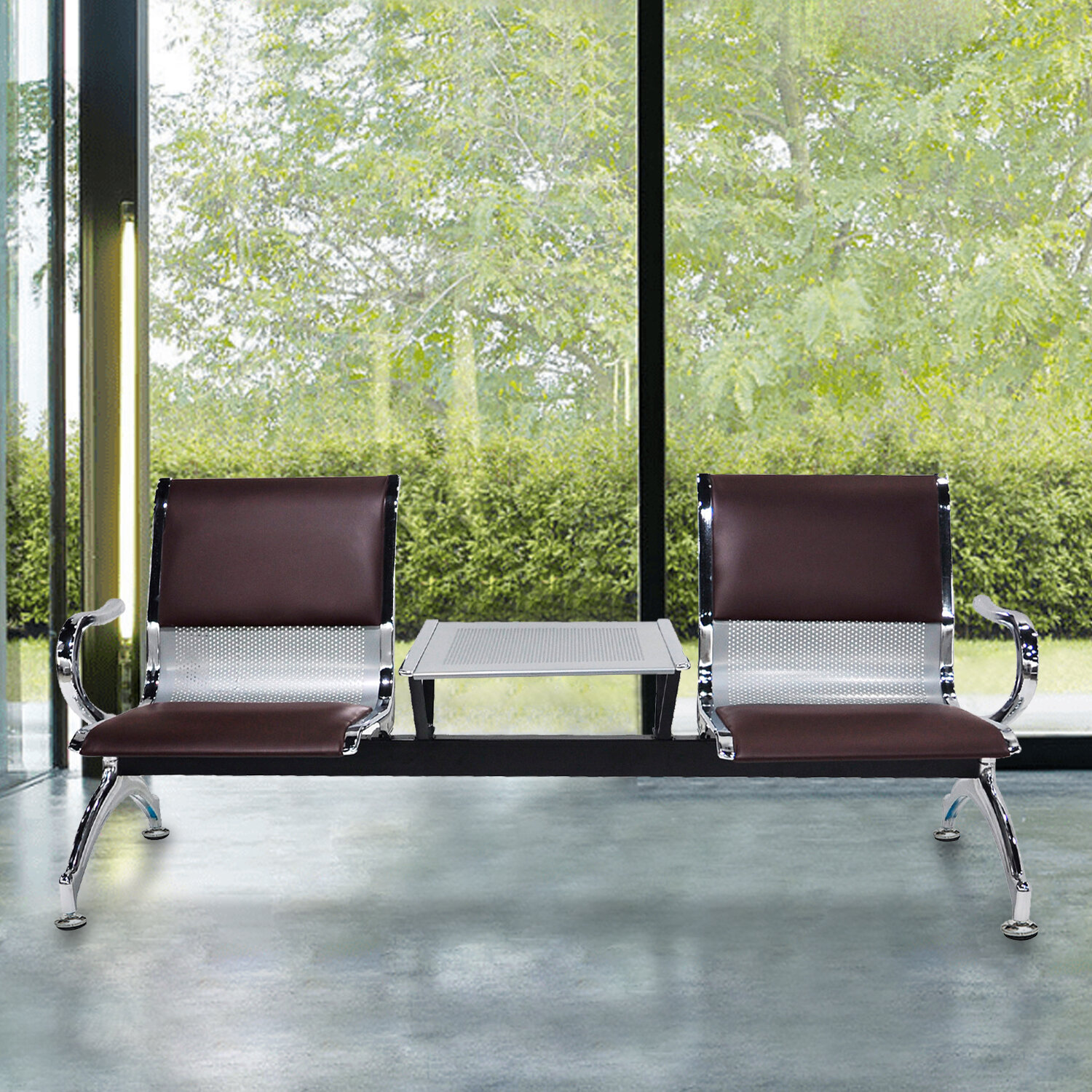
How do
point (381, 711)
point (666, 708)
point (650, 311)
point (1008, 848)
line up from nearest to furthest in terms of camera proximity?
point (1008, 848), point (666, 708), point (381, 711), point (650, 311)

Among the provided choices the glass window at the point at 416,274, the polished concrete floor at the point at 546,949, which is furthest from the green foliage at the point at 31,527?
the polished concrete floor at the point at 546,949

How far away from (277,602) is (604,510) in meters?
1.50

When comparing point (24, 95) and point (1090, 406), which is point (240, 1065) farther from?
point (1090, 406)

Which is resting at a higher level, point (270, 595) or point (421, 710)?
point (270, 595)

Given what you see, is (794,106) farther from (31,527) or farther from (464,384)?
(31,527)

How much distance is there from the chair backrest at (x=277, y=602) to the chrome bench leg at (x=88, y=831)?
25cm

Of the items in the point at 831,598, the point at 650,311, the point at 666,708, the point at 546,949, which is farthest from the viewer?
the point at 650,311

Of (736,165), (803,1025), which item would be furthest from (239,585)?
(736,165)

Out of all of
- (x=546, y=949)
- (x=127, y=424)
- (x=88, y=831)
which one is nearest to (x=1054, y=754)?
(x=546, y=949)

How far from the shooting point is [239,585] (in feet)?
9.81

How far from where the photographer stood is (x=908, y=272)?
405 centimetres

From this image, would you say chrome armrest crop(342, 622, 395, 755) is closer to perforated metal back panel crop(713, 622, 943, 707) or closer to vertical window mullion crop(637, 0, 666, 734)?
perforated metal back panel crop(713, 622, 943, 707)

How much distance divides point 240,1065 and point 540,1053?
0.46 meters

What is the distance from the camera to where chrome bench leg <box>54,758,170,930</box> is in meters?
2.47
